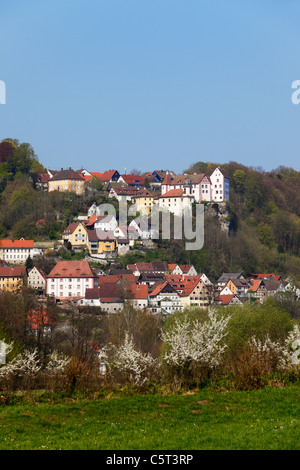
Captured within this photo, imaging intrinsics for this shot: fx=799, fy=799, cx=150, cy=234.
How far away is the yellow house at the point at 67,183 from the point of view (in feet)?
305

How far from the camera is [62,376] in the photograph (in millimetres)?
13438

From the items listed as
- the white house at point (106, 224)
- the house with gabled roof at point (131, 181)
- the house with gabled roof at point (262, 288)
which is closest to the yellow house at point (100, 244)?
the white house at point (106, 224)

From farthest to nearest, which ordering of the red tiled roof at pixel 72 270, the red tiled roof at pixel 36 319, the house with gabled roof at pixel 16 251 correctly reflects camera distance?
1. the house with gabled roof at pixel 16 251
2. the red tiled roof at pixel 72 270
3. the red tiled roof at pixel 36 319

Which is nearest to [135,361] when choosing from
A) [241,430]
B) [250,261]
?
[241,430]

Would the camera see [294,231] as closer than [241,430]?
No

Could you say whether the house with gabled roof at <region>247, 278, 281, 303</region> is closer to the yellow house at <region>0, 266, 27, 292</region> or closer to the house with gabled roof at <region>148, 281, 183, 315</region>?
the house with gabled roof at <region>148, 281, 183, 315</region>

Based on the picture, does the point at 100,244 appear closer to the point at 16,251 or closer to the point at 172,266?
the point at 172,266

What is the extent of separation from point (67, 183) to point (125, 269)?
21370 millimetres

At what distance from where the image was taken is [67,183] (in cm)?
9325

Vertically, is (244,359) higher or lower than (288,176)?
lower

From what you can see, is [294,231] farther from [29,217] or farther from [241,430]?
[241,430]

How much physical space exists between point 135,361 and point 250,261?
75.3 meters

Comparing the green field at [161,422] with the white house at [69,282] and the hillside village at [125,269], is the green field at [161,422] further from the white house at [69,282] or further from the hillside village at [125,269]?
the white house at [69,282]

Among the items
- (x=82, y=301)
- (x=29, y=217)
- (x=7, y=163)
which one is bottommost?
(x=82, y=301)
